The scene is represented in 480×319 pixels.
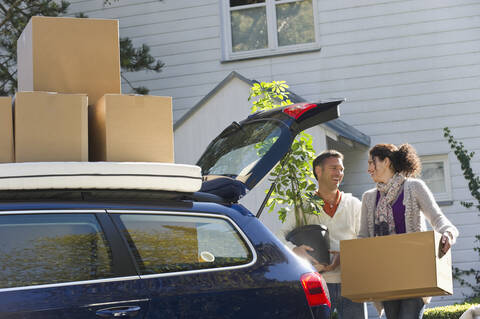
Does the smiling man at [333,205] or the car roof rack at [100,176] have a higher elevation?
the car roof rack at [100,176]

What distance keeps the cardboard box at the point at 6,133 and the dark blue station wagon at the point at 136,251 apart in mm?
353

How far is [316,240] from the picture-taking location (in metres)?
5.39

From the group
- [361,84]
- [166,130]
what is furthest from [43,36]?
[361,84]


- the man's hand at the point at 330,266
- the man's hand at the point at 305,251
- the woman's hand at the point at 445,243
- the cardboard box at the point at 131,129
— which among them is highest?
the cardboard box at the point at 131,129

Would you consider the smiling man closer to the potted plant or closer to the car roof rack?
the potted plant

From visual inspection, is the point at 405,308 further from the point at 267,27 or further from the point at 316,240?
the point at 267,27

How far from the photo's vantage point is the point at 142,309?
3484 millimetres

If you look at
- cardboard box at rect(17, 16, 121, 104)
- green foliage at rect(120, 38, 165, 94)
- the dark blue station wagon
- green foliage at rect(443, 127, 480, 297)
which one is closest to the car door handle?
the dark blue station wagon

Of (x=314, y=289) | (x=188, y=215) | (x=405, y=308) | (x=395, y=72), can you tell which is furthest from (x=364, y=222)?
(x=395, y=72)

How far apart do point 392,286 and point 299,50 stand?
775 cm

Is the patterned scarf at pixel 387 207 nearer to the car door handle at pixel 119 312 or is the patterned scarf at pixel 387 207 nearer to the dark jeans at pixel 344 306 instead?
the dark jeans at pixel 344 306

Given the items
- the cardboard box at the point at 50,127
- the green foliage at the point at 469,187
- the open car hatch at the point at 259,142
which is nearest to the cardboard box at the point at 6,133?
the cardboard box at the point at 50,127

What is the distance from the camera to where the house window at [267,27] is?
1223 centimetres

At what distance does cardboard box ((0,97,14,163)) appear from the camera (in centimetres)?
384
